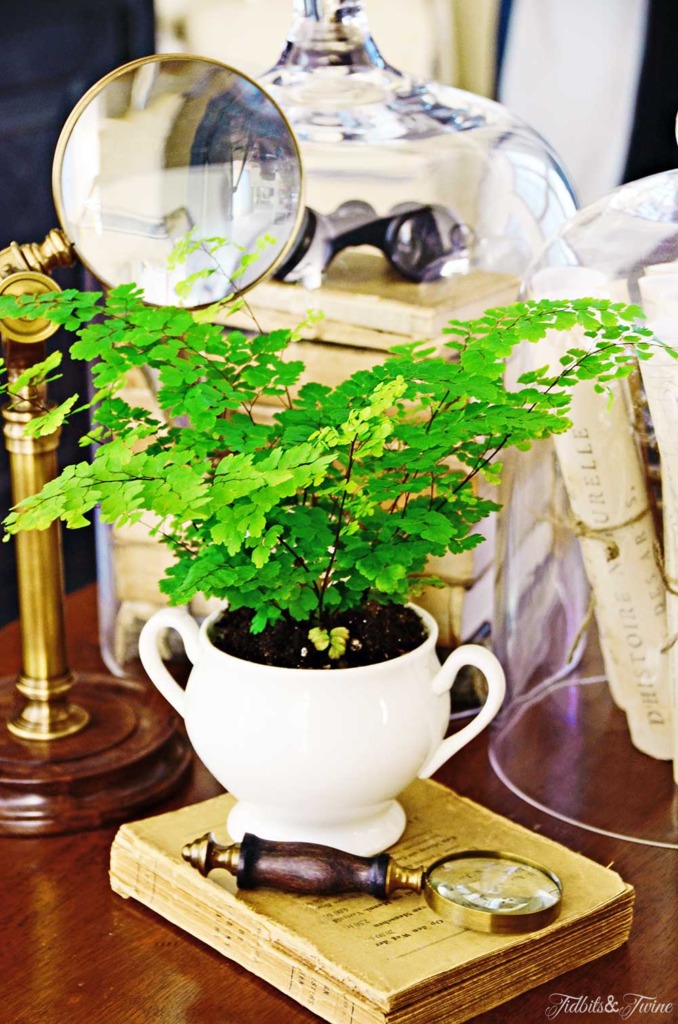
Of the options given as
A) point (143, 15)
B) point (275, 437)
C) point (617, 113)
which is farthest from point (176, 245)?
point (143, 15)

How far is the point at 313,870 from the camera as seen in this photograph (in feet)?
2.06

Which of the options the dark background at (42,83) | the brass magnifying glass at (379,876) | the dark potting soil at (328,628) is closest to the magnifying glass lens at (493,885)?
the brass magnifying glass at (379,876)

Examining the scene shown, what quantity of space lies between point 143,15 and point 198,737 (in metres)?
1.42

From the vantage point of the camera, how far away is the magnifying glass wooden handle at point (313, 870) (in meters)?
0.62

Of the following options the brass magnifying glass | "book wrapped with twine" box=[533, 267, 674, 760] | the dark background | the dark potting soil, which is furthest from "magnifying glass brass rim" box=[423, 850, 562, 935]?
the dark background

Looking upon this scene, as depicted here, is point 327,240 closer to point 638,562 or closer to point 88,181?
point 88,181

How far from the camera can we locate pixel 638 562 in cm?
79

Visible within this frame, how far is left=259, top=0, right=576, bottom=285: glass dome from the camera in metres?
0.87

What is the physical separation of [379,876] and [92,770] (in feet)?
0.74

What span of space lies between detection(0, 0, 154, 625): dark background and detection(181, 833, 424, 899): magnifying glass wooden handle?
1.18 metres

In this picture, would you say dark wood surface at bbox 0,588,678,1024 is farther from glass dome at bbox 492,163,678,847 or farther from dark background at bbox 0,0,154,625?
A: dark background at bbox 0,0,154,625

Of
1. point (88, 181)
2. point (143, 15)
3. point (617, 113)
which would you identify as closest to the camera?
point (88, 181)

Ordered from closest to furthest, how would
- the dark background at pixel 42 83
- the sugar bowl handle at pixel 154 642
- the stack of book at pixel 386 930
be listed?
the stack of book at pixel 386 930 < the sugar bowl handle at pixel 154 642 < the dark background at pixel 42 83

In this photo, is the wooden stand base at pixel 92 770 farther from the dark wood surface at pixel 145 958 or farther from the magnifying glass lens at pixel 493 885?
the magnifying glass lens at pixel 493 885
